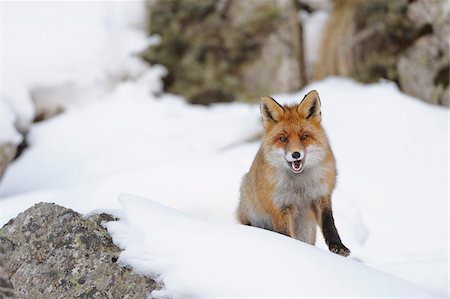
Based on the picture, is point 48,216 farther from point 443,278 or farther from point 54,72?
point 54,72

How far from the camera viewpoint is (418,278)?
4.81m

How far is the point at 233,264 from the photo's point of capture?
10.8 feet

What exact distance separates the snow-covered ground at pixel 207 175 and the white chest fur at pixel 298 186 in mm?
583

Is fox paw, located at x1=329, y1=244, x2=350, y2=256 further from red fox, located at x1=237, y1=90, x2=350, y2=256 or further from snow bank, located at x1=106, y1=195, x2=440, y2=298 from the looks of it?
snow bank, located at x1=106, y1=195, x2=440, y2=298

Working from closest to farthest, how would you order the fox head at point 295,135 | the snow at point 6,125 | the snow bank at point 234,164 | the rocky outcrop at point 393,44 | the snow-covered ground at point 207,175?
the snow-covered ground at point 207,175
the fox head at point 295,135
the snow bank at point 234,164
the snow at point 6,125
the rocky outcrop at point 393,44

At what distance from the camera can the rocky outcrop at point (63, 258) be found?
3447 mm

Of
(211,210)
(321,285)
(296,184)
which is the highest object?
(211,210)

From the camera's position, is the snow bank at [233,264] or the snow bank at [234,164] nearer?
the snow bank at [233,264]

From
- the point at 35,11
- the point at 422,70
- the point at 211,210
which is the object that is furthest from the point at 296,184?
the point at 35,11

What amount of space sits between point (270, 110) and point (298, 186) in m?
0.61

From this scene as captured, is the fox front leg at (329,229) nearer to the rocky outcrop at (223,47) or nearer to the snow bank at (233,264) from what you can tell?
the snow bank at (233,264)

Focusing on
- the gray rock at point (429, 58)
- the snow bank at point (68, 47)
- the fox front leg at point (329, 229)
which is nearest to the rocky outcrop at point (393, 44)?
the gray rock at point (429, 58)

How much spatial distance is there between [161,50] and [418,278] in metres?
10.0

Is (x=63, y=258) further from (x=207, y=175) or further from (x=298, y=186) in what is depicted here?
(x=207, y=175)
